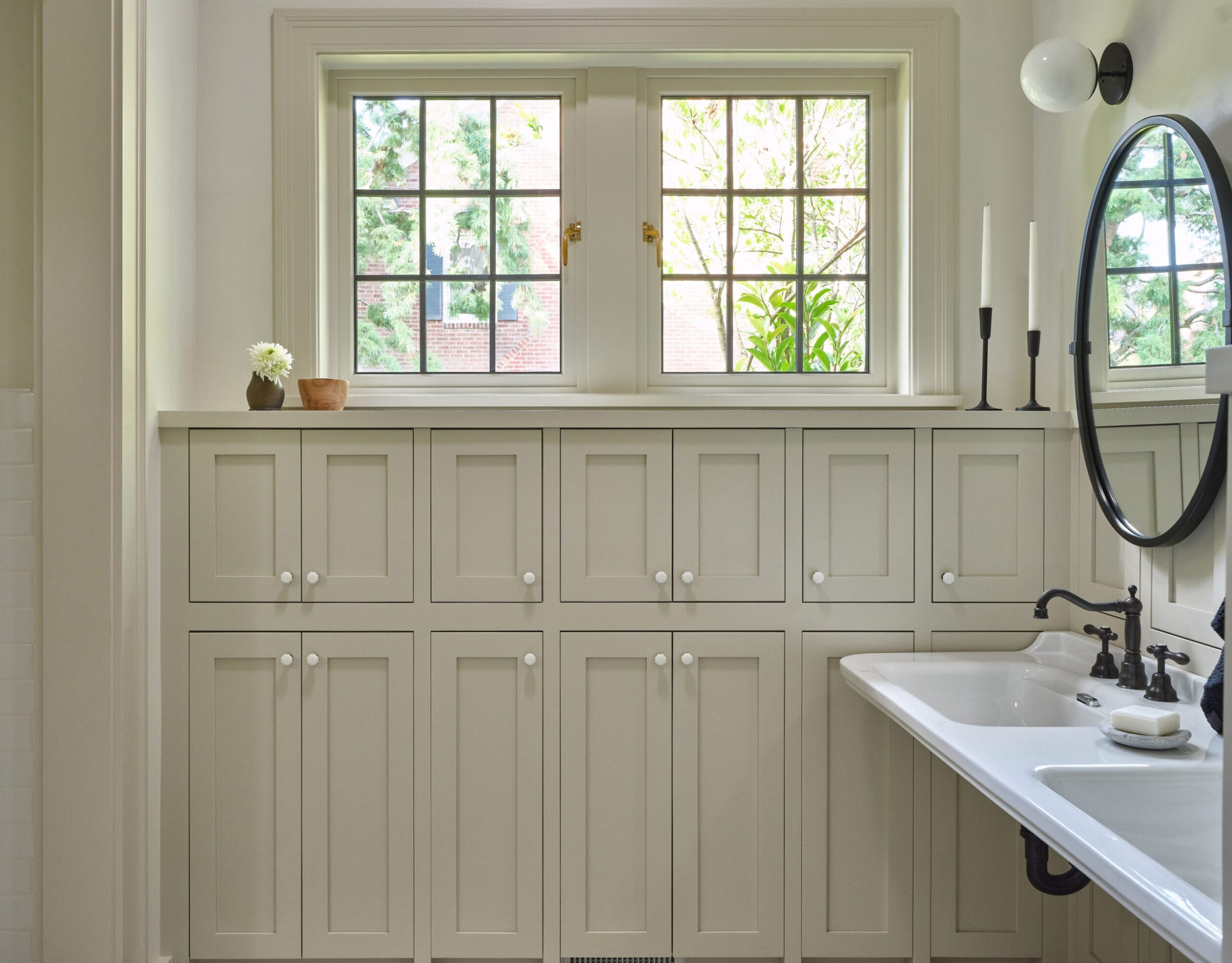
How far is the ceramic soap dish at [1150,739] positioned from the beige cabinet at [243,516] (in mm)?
1567

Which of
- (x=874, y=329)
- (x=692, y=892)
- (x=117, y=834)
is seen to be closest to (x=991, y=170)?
(x=874, y=329)

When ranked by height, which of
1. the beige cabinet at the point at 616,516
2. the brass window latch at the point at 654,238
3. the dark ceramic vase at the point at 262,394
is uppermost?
the brass window latch at the point at 654,238

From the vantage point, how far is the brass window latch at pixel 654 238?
2139 millimetres

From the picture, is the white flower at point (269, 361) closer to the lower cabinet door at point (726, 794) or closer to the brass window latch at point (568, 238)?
the brass window latch at point (568, 238)

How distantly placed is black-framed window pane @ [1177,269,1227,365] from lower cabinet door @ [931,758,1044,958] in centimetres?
99

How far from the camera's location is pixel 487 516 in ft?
6.04

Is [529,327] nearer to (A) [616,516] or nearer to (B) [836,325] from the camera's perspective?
(A) [616,516]

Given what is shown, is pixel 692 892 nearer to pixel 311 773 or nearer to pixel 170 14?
pixel 311 773

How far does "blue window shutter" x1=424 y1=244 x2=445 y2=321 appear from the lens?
7.14 feet

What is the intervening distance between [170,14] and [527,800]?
195cm

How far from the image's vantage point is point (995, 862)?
1.86 metres

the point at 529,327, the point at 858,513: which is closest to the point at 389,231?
the point at 529,327

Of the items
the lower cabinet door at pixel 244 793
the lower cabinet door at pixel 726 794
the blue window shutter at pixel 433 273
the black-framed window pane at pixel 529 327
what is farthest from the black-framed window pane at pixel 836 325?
the lower cabinet door at pixel 244 793

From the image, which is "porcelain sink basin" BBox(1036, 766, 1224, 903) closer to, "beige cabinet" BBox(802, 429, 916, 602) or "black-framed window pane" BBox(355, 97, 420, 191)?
"beige cabinet" BBox(802, 429, 916, 602)
